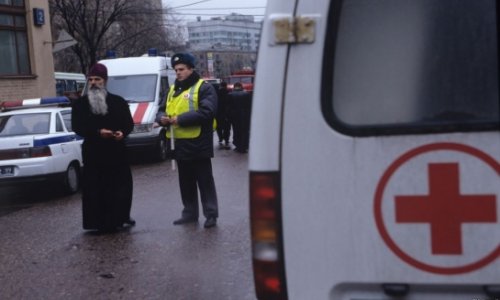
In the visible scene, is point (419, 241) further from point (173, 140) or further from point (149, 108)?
point (149, 108)

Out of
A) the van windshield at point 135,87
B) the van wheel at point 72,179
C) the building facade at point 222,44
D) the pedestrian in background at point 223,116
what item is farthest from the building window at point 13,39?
the building facade at point 222,44

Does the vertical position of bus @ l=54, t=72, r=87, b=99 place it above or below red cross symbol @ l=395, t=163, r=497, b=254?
above

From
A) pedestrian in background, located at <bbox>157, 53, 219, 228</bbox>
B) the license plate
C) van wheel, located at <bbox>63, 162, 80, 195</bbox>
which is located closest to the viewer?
pedestrian in background, located at <bbox>157, 53, 219, 228</bbox>

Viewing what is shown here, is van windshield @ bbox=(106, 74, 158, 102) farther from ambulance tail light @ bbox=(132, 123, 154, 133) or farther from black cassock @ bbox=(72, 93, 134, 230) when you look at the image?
black cassock @ bbox=(72, 93, 134, 230)

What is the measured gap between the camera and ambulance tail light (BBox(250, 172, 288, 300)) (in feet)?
→ 7.59

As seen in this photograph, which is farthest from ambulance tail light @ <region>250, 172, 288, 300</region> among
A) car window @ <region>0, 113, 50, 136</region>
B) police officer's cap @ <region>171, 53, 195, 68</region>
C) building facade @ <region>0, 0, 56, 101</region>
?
building facade @ <region>0, 0, 56, 101</region>

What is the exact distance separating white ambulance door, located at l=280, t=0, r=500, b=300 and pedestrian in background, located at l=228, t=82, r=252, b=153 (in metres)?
12.4

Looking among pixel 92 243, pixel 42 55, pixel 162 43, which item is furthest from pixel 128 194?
pixel 162 43

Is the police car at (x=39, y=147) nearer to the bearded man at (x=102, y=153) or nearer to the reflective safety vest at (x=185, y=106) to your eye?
the bearded man at (x=102, y=153)

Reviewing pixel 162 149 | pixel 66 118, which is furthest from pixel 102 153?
pixel 162 149

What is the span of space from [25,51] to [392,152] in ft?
70.8

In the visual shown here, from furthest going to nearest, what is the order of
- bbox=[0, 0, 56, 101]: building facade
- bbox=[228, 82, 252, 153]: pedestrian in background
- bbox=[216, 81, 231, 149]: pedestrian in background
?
bbox=[0, 0, 56, 101]: building facade < bbox=[216, 81, 231, 149]: pedestrian in background < bbox=[228, 82, 252, 153]: pedestrian in background

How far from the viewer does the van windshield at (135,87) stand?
49.2ft

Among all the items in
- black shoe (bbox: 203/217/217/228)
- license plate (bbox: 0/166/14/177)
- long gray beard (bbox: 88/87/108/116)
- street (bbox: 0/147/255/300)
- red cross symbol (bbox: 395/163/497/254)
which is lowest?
street (bbox: 0/147/255/300)
